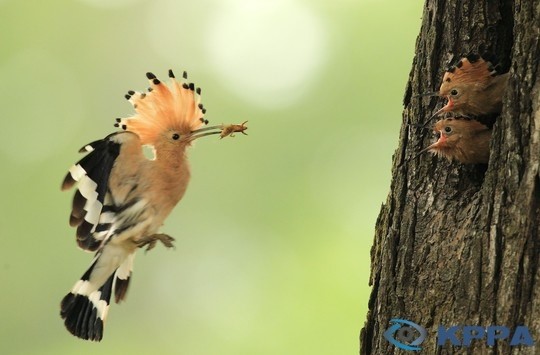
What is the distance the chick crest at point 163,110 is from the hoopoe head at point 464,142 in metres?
0.88

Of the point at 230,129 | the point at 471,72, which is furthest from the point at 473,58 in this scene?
the point at 230,129

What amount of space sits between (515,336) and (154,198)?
1317 mm

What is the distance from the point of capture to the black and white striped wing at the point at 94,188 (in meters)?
2.51

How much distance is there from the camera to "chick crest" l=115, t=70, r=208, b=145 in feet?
8.95

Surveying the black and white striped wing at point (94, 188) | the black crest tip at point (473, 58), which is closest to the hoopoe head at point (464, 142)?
the black crest tip at point (473, 58)

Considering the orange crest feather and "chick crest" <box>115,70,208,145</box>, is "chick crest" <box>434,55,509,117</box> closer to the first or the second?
the orange crest feather

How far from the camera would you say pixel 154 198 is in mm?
2760

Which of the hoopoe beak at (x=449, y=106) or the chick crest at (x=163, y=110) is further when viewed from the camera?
the chick crest at (x=163, y=110)

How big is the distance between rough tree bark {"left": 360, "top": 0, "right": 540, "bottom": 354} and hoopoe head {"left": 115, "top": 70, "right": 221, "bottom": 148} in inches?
29.0

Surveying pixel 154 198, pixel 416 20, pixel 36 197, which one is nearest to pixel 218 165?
pixel 36 197

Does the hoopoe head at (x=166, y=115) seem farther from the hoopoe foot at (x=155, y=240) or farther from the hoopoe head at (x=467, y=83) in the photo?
the hoopoe head at (x=467, y=83)

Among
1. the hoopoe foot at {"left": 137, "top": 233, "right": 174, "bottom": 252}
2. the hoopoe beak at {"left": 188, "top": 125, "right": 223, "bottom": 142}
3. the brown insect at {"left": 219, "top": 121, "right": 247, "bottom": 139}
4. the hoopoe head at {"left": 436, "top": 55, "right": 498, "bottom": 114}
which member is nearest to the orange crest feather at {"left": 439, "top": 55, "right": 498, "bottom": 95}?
the hoopoe head at {"left": 436, "top": 55, "right": 498, "bottom": 114}

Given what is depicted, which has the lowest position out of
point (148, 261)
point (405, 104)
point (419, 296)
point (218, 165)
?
point (419, 296)

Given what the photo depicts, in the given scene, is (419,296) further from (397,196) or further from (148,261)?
(148,261)
